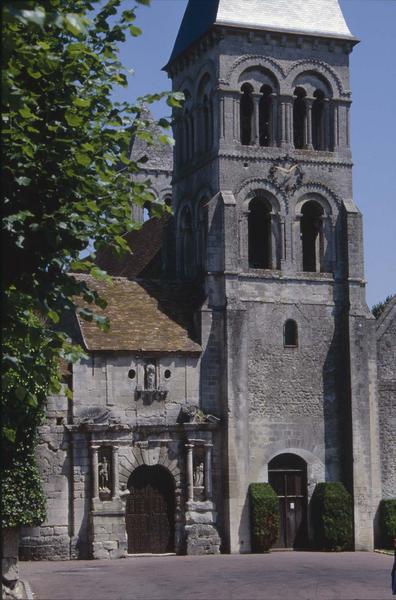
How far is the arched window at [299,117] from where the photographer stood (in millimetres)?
43156

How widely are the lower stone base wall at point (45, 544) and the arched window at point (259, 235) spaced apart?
11.9 meters

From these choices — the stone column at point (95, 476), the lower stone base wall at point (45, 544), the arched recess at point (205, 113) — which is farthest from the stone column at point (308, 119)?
the lower stone base wall at point (45, 544)

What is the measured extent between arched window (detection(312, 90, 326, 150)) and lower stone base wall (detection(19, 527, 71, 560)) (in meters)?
16.3

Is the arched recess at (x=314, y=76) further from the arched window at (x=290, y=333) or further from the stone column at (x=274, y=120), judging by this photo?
the arched window at (x=290, y=333)

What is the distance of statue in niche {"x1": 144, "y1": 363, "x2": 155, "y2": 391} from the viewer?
3869cm

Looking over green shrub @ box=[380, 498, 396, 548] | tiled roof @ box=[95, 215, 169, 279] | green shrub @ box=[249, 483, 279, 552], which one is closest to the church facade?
green shrub @ box=[249, 483, 279, 552]

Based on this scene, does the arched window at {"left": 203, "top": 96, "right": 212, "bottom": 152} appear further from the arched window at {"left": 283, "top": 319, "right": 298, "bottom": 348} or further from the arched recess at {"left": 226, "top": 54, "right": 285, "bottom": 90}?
the arched window at {"left": 283, "top": 319, "right": 298, "bottom": 348}

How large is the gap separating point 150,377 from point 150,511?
4.19m

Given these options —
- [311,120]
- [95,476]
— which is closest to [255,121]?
[311,120]

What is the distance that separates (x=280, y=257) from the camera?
41.8 metres

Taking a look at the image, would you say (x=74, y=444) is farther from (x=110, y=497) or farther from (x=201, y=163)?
(x=201, y=163)

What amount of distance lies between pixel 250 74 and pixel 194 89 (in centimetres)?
253

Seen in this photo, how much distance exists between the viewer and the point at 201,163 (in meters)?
43.0

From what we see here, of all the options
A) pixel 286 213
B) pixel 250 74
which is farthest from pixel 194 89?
pixel 286 213
